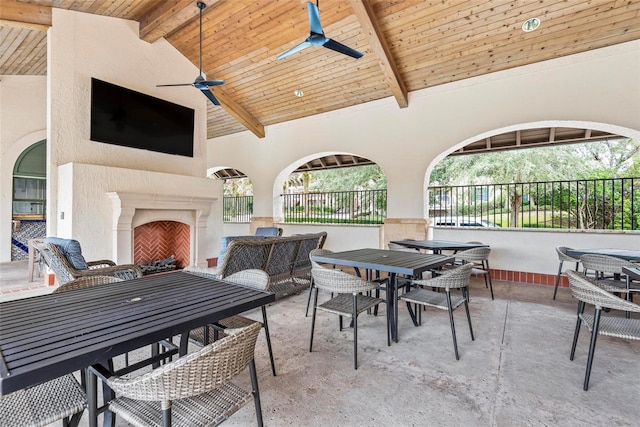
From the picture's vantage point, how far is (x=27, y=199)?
684cm

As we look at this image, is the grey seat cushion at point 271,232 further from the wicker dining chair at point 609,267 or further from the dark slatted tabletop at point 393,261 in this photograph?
the wicker dining chair at point 609,267

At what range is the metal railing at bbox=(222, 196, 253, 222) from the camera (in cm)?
1014

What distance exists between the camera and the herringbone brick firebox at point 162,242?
5.71 metres

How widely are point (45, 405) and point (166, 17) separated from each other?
561cm

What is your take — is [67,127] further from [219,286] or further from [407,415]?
[407,415]

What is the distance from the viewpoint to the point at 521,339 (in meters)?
2.91

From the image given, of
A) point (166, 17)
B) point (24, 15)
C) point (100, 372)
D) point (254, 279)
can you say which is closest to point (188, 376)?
point (100, 372)

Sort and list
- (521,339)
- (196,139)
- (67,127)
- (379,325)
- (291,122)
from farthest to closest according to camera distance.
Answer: (291,122) → (196,139) → (67,127) → (379,325) → (521,339)

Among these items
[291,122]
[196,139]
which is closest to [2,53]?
[196,139]

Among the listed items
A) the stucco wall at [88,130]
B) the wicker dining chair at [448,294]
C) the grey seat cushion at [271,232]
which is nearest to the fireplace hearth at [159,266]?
the stucco wall at [88,130]

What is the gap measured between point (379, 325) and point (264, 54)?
5.07 metres

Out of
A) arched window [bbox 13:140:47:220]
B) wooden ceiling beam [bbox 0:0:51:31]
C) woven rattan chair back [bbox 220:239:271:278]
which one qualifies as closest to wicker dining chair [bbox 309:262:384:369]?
woven rattan chair back [bbox 220:239:271:278]

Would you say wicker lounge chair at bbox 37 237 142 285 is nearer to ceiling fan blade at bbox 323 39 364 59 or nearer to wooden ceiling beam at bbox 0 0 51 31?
ceiling fan blade at bbox 323 39 364 59

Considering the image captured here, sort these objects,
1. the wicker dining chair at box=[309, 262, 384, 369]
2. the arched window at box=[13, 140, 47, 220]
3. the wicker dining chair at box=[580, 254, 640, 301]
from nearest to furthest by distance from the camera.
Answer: the wicker dining chair at box=[309, 262, 384, 369]
the wicker dining chair at box=[580, 254, 640, 301]
the arched window at box=[13, 140, 47, 220]
